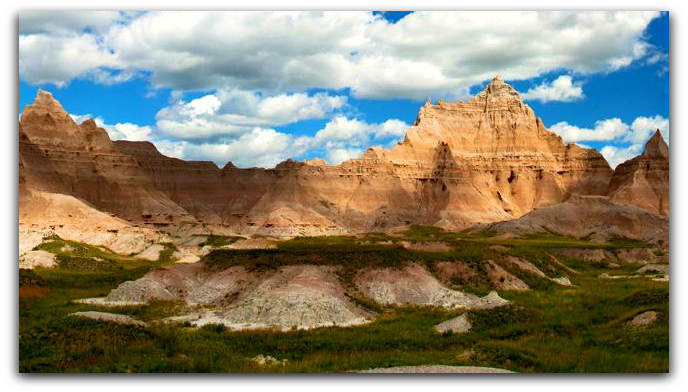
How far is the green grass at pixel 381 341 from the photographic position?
992 inches

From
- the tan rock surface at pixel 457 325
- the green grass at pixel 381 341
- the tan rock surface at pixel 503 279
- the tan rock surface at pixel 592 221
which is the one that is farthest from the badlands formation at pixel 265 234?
the tan rock surface at pixel 457 325

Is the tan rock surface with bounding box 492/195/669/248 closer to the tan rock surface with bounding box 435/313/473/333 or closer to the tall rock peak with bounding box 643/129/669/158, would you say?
the tall rock peak with bounding box 643/129/669/158

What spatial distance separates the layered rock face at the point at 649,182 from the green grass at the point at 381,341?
140531 millimetres

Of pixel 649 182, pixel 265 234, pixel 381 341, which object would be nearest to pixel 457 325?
pixel 381 341

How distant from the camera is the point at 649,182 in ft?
620

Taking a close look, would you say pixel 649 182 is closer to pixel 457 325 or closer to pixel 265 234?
pixel 265 234

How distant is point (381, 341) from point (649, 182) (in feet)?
594

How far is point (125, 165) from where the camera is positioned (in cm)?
19925

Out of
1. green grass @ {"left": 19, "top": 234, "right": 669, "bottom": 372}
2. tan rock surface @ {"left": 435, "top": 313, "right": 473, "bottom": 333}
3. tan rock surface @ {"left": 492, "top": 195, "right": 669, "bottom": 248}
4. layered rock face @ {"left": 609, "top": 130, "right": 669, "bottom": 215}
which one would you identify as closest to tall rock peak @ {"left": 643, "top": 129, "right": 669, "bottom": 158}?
layered rock face @ {"left": 609, "top": 130, "right": 669, "bottom": 215}

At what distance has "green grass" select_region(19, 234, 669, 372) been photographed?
Result: 82.7 feet

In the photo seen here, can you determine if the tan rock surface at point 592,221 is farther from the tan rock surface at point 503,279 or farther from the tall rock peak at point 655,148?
the tan rock surface at point 503,279
